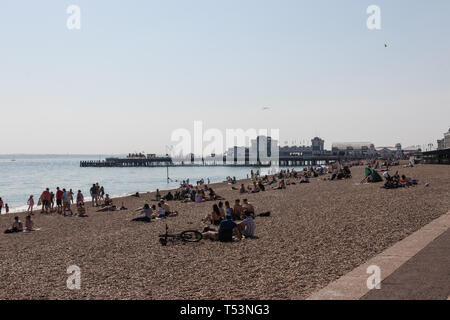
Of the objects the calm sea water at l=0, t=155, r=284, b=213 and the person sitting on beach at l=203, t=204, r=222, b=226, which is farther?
the calm sea water at l=0, t=155, r=284, b=213

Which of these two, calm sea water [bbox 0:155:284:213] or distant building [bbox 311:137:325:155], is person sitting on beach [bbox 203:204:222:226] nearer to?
calm sea water [bbox 0:155:284:213]


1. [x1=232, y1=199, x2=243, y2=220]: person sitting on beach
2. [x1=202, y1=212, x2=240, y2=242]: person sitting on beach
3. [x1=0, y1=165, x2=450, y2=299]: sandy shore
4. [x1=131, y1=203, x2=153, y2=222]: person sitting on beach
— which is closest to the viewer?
[x1=0, y1=165, x2=450, y2=299]: sandy shore

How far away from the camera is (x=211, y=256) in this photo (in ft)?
29.7

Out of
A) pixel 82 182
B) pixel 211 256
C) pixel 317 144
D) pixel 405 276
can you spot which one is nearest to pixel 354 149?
pixel 317 144

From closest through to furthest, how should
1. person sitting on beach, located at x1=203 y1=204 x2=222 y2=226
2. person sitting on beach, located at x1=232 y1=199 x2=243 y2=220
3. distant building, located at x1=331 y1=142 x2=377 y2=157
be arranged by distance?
person sitting on beach, located at x1=203 y1=204 x2=222 y2=226 → person sitting on beach, located at x1=232 y1=199 x2=243 y2=220 → distant building, located at x1=331 y1=142 x2=377 y2=157

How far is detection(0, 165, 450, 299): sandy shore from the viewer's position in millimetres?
6699

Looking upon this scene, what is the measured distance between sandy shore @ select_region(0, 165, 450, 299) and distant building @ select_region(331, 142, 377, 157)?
12420 cm

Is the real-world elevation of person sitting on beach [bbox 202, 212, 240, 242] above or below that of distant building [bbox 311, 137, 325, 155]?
below

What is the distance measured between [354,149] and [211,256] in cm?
13951

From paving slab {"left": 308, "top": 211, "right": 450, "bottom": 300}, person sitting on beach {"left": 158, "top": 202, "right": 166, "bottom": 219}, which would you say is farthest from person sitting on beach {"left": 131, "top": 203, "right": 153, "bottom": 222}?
paving slab {"left": 308, "top": 211, "right": 450, "bottom": 300}

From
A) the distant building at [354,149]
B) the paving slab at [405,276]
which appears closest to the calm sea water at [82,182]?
the paving slab at [405,276]

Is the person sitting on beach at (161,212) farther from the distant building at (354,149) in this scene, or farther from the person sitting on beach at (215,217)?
the distant building at (354,149)

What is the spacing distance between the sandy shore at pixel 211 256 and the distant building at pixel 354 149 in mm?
124198
